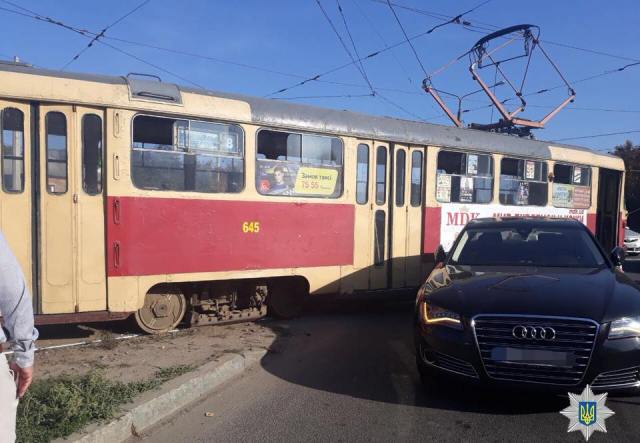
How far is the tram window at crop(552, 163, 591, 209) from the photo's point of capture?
33.9 ft

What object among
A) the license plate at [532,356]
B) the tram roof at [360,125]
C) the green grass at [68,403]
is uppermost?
the tram roof at [360,125]

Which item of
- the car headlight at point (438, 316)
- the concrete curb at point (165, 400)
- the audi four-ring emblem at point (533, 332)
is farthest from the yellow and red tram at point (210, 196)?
the audi four-ring emblem at point (533, 332)

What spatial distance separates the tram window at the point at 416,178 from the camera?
329 inches

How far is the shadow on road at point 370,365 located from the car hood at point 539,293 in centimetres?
65

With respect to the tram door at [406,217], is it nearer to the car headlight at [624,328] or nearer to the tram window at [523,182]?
the tram window at [523,182]

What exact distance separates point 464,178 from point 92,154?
5836mm

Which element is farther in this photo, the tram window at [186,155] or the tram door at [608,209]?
the tram door at [608,209]

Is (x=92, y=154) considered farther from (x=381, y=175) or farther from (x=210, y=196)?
(x=381, y=175)

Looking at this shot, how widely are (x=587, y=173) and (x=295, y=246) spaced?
7061 millimetres

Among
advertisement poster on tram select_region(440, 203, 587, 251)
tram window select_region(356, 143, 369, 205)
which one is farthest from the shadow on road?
tram window select_region(356, 143, 369, 205)

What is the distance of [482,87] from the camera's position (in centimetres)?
1378

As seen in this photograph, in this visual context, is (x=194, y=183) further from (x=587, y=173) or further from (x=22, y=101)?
(x=587, y=173)

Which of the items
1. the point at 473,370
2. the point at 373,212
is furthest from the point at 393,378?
the point at 373,212

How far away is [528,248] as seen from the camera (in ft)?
19.2
